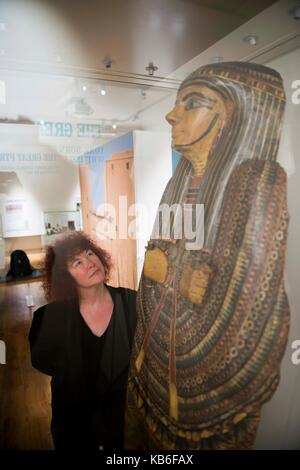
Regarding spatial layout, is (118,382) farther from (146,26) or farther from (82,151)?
(146,26)

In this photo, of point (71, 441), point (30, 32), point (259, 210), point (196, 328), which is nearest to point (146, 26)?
point (30, 32)

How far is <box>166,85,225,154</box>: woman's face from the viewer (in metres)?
1.18

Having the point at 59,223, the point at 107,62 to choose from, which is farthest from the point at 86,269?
the point at 107,62

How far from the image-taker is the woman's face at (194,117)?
118 cm

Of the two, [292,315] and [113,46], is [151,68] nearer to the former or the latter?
[113,46]

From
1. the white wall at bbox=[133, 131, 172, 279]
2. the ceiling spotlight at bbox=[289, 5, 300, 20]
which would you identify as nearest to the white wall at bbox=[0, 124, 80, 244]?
the white wall at bbox=[133, 131, 172, 279]

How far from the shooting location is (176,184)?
4.28 feet

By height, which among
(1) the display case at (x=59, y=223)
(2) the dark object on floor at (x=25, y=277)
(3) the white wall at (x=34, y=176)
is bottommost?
(2) the dark object on floor at (x=25, y=277)

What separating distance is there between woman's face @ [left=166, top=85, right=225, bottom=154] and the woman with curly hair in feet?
1.67

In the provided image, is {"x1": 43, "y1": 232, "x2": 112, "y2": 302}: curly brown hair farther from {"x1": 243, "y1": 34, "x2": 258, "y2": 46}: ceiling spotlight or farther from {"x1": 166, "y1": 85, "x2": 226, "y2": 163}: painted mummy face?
{"x1": 243, "y1": 34, "x2": 258, "y2": 46}: ceiling spotlight

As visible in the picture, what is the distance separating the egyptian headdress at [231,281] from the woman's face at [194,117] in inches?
1.0

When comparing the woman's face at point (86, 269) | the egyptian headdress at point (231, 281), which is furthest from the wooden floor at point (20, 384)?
the egyptian headdress at point (231, 281)

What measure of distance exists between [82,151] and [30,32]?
0.43 meters

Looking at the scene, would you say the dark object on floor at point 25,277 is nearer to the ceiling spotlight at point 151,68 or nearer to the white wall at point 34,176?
the white wall at point 34,176
